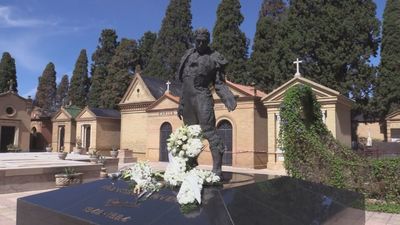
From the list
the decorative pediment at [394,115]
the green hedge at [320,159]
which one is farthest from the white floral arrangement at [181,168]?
the decorative pediment at [394,115]

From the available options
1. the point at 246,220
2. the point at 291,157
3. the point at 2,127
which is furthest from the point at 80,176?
the point at 2,127

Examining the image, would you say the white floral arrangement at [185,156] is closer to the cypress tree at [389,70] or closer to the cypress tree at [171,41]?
the cypress tree at [389,70]

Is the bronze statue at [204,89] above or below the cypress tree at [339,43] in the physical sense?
below

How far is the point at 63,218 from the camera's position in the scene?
5.37 metres

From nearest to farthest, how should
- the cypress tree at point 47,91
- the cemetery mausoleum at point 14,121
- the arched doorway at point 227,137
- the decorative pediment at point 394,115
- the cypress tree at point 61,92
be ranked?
the arched doorway at point 227,137, the decorative pediment at point 394,115, the cemetery mausoleum at point 14,121, the cypress tree at point 47,91, the cypress tree at point 61,92

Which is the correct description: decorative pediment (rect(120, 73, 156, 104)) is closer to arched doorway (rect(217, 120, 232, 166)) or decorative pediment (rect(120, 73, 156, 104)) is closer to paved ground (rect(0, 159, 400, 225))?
arched doorway (rect(217, 120, 232, 166))

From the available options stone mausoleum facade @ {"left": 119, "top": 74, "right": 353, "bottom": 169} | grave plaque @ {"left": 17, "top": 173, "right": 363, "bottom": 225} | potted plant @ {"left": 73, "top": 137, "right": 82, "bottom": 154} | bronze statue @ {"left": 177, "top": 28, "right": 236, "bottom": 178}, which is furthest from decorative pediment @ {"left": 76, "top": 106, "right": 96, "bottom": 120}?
bronze statue @ {"left": 177, "top": 28, "right": 236, "bottom": 178}

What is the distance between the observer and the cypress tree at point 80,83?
51125 millimetres

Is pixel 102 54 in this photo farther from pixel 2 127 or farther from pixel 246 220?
pixel 246 220

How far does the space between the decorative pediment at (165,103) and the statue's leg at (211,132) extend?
21.7m

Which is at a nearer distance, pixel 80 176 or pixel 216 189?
pixel 216 189

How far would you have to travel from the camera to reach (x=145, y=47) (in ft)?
168

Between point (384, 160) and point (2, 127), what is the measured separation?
35.8m

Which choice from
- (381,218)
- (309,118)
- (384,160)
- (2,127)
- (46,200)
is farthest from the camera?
(2,127)
